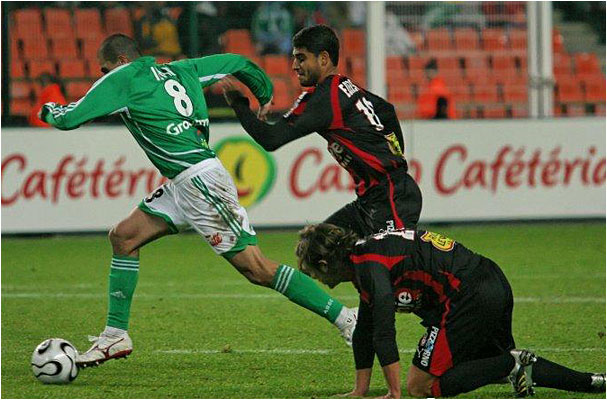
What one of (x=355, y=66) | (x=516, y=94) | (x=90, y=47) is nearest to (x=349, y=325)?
(x=516, y=94)

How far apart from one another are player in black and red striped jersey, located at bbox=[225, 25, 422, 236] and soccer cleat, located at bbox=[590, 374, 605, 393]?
4.16 ft

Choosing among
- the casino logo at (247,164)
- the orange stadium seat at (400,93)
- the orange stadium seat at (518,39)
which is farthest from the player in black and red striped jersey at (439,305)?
the orange stadium seat at (518,39)

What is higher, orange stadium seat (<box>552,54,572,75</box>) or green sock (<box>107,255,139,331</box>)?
orange stadium seat (<box>552,54,572,75</box>)

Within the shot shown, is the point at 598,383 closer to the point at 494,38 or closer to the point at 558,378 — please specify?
the point at 558,378

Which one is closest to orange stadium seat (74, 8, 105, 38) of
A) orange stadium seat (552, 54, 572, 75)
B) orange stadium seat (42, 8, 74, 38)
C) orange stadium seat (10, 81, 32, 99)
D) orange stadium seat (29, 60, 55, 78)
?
orange stadium seat (42, 8, 74, 38)

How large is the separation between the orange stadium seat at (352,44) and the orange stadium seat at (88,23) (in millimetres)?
3531

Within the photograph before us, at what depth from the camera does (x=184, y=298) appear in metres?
9.81

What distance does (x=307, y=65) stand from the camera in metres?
6.50

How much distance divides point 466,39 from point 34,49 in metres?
6.19

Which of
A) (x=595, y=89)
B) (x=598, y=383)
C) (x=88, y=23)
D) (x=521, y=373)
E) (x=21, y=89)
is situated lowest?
(x=598, y=383)

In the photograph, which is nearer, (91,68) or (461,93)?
(91,68)

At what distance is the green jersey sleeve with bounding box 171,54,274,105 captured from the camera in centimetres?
703

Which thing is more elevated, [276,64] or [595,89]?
[276,64]

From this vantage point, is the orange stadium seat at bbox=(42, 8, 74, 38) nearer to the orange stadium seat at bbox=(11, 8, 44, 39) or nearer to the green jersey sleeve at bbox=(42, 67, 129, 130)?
the orange stadium seat at bbox=(11, 8, 44, 39)
